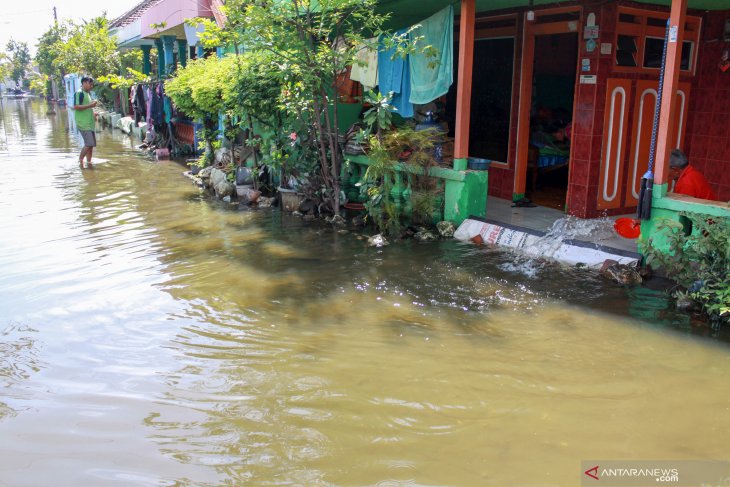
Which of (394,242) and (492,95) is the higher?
(492,95)

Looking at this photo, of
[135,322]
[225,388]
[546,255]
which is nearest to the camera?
[225,388]

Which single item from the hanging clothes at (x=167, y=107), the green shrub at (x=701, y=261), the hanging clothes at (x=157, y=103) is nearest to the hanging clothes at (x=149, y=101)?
the hanging clothes at (x=157, y=103)

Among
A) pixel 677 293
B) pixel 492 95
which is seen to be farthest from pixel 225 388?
pixel 492 95

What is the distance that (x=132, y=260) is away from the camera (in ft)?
26.1

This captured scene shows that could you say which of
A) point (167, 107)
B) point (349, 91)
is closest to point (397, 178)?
point (349, 91)

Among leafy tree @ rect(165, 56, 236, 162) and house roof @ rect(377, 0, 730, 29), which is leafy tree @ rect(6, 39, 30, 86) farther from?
house roof @ rect(377, 0, 730, 29)

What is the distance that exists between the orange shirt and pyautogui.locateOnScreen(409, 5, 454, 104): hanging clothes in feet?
11.0

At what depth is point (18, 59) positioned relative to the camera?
8188 cm

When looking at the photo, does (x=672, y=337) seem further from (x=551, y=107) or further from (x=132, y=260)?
(x=551, y=107)

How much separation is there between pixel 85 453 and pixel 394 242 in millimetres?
5560

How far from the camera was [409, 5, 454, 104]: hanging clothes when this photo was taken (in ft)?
29.3

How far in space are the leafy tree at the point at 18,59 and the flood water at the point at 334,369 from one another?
8410 cm

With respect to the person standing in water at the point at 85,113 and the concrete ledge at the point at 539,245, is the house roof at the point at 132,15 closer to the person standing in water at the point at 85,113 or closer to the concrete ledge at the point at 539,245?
the person standing in water at the point at 85,113

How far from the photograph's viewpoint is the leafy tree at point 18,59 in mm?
79625
